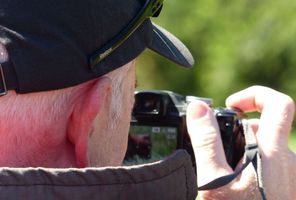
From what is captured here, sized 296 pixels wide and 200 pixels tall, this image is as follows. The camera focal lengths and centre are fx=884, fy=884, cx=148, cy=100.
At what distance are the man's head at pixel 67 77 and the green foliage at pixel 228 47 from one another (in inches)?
185

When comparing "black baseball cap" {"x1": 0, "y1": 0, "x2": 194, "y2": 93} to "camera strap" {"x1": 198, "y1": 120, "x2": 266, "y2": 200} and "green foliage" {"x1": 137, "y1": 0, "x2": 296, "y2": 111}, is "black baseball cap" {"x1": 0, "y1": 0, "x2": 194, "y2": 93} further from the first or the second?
"green foliage" {"x1": 137, "y1": 0, "x2": 296, "y2": 111}

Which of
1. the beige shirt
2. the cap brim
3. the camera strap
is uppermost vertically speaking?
the cap brim

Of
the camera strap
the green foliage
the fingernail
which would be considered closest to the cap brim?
the fingernail

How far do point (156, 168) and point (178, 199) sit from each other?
76mm

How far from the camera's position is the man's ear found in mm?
1541

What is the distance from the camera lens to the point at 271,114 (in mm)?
1970

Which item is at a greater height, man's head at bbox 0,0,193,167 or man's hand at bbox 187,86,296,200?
man's head at bbox 0,0,193,167

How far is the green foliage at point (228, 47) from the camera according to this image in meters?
6.32

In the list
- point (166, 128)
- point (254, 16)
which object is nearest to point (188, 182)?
point (166, 128)

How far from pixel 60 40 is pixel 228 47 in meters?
5.15

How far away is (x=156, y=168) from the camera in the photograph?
1.51 meters

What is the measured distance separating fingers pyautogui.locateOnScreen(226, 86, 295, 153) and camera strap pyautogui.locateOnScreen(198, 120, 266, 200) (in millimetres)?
19

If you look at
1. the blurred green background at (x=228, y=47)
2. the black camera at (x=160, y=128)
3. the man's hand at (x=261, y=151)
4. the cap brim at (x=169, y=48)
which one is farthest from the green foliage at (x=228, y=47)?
the cap brim at (x=169, y=48)

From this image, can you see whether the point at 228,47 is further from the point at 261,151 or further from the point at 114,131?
the point at 114,131
